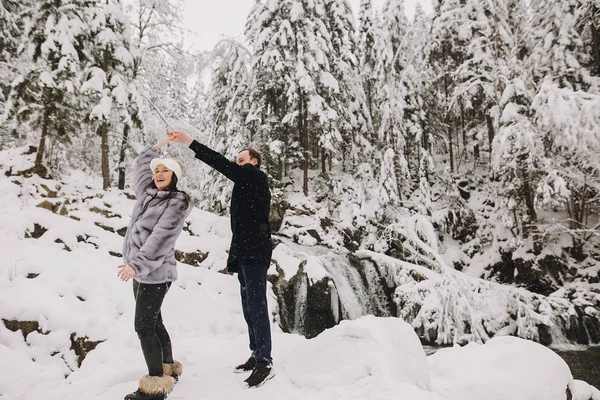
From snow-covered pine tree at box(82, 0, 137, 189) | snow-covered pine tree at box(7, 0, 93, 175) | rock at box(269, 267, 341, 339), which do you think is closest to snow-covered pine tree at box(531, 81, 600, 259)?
rock at box(269, 267, 341, 339)

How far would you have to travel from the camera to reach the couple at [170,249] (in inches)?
108

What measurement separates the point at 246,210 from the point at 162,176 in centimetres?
77

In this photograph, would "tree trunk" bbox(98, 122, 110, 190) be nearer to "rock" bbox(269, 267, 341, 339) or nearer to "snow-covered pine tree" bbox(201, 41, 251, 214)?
"snow-covered pine tree" bbox(201, 41, 251, 214)

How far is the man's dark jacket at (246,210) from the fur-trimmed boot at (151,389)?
1.03 metres

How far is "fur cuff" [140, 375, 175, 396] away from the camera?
267cm

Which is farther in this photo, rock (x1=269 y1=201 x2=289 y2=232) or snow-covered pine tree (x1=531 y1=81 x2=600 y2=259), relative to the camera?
rock (x1=269 y1=201 x2=289 y2=232)

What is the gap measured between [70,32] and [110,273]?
10.1 metres

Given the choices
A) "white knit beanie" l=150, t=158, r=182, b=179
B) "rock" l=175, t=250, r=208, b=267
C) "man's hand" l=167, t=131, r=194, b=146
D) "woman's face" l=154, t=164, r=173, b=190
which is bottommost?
"rock" l=175, t=250, r=208, b=267

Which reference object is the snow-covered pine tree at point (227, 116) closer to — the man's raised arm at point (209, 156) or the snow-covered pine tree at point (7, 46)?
the snow-covered pine tree at point (7, 46)

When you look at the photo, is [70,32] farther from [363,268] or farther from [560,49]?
[560,49]

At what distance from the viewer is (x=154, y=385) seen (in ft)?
8.82

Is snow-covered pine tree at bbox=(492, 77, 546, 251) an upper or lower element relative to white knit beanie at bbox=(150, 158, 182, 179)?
upper

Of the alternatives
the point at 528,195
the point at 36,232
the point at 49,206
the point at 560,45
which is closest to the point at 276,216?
the point at 49,206

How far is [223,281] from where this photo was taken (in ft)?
28.5
